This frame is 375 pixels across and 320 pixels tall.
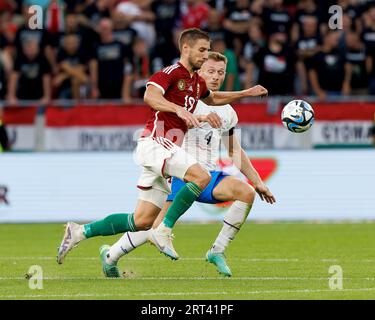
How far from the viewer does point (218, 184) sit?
12.9 m

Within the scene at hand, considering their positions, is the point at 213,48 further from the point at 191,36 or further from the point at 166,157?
the point at 166,157

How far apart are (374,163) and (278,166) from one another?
1610 millimetres

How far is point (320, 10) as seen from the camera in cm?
2331

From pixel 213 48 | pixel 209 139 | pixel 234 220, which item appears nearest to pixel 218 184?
pixel 234 220

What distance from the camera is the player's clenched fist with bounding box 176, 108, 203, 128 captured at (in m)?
11.0

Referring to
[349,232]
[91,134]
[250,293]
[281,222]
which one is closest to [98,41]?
[91,134]

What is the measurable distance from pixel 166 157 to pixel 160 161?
0.07m

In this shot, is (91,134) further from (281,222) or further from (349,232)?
(349,232)

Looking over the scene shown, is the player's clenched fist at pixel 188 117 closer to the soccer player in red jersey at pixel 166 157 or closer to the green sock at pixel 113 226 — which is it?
the soccer player in red jersey at pixel 166 157

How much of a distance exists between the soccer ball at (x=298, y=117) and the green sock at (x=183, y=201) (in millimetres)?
1632

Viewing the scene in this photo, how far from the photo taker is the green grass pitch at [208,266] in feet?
34.6
